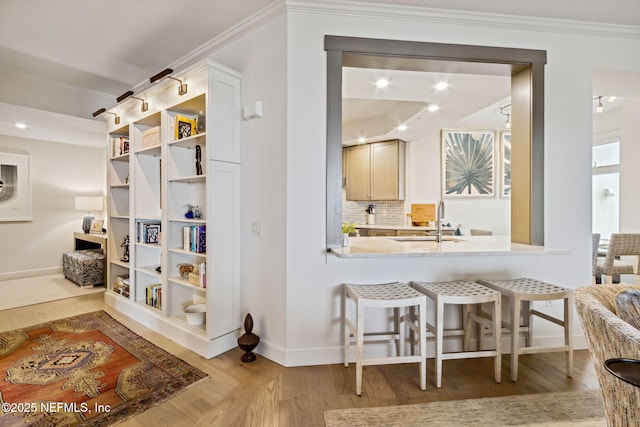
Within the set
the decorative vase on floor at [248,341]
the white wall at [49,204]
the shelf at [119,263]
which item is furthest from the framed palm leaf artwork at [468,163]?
the white wall at [49,204]

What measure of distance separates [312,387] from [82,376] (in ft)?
5.15

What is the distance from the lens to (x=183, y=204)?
294 cm

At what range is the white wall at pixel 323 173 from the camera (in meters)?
2.31

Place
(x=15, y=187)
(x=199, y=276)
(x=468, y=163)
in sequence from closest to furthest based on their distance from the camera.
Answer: (x=199, y=276) < (x=15, y=187) < (x=468, y=163)

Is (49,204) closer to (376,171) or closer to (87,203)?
(87,203)

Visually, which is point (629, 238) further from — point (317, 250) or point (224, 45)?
point (224, 45)

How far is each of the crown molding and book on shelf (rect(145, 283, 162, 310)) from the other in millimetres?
2705

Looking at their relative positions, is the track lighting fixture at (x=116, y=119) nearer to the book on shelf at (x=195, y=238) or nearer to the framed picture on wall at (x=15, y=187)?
the book on shelf at (x=195, y=238)

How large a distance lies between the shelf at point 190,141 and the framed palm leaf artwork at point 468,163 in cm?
437

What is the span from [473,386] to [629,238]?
325 centimetres

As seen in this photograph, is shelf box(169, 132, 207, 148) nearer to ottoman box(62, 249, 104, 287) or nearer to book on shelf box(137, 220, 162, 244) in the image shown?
book on shelf box(137, 220, 162, 244)

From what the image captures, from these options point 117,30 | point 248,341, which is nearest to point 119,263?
point 248,341

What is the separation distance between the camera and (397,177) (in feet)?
18.5

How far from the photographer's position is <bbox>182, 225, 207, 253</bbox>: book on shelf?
2576 millimetres
